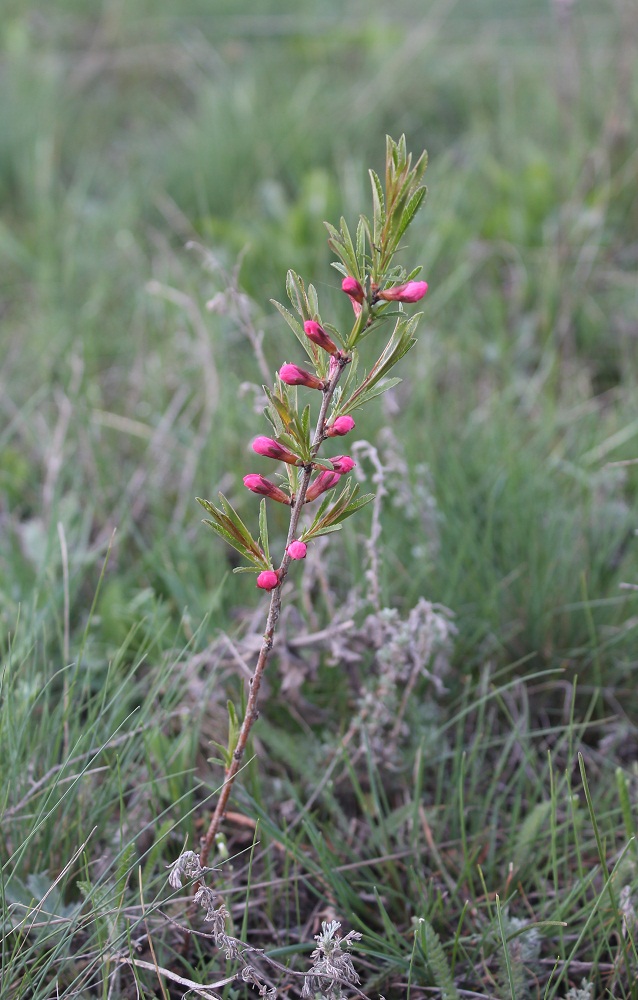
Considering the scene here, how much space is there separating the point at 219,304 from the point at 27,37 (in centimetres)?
355

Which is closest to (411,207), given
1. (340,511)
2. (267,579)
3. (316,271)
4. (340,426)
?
(340,426)

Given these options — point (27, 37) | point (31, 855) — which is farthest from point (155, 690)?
point (27, 37)

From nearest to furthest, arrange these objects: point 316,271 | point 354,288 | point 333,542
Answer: point 354,288 < point 333,542 < point 316,271

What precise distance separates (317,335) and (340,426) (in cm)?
11

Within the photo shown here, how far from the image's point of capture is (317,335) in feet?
3.60

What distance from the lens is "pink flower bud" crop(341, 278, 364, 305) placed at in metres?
1.08

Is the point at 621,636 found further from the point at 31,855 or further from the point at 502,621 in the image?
the point at 31,855

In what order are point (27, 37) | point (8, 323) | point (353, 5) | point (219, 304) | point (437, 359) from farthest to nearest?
point (353, 5) < point (27, 37) < point (8, 323) < point (437, 359) < point (219, 304)

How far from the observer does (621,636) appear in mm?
1795

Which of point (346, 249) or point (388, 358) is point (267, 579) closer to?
point (388, 358)

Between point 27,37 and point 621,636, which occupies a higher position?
point 27,37

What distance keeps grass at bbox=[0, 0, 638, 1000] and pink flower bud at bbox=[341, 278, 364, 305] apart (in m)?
0.69

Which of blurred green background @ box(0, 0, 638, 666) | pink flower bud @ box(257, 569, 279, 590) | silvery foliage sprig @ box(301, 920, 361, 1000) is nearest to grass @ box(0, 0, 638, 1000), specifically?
blurred green background @ box(0, 0, 638, 666)

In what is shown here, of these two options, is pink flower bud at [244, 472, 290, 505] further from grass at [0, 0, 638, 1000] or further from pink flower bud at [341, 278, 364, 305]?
grass at [0, 0, 638, 1000]
